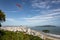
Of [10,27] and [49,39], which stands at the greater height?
[10,27]

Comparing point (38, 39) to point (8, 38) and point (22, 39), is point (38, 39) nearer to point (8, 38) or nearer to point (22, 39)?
point (22, 39)

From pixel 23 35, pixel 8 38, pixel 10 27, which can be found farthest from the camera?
Answer: pixel 10 27

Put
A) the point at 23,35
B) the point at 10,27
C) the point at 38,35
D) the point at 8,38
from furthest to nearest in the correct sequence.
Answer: the point at 10,27
the point at 38,35
the point at 23,35
the point at 8,38

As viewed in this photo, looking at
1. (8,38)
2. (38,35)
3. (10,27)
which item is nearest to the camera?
(8,38)

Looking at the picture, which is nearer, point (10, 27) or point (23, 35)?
point (23, 35)

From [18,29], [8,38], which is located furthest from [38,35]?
[8,38]

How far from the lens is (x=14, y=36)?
34.0 feet

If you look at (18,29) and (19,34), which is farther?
(18,29)

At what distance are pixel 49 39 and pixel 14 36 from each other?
2.46m

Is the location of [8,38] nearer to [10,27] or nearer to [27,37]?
[27,37]

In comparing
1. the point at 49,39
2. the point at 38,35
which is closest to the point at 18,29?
the point at 38,35

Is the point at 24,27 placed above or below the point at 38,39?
above

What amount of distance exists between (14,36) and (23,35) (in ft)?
2.14

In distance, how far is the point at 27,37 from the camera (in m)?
10.5
